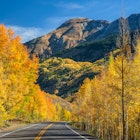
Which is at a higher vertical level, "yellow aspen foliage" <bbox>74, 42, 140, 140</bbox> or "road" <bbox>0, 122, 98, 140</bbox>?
"yellow aspen foliage" <bbox>74, 42, 140, 140</bbox>

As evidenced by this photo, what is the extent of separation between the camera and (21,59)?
169 ft

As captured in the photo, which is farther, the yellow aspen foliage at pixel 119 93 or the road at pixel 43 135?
the road at pixel 43 135

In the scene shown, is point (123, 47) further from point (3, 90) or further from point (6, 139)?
point (3, 90)

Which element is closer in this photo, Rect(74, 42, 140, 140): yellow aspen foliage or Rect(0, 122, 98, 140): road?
Rect(74, 42, 140, 140): yellow aspen foliage

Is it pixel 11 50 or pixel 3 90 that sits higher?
pixel 11 50

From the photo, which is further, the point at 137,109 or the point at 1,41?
the point at 1,41

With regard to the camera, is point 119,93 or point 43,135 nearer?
point 119,93

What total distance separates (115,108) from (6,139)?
60.6ft

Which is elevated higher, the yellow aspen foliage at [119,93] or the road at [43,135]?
the yellow aspen foliage at [119,93]

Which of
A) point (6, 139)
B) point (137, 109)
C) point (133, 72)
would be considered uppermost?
point (133, 72)

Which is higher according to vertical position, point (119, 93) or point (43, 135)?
point (119, 93)

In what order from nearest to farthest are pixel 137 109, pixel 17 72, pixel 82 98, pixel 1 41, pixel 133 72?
pixel 133 72 → pixel 137 109 → pixel 1 41 → pixel 17 72 → pixel 82 98

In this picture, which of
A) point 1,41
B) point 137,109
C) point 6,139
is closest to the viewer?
point 6,139

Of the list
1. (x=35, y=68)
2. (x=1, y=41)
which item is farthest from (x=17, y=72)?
(x=35, y=68)
